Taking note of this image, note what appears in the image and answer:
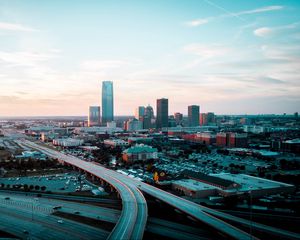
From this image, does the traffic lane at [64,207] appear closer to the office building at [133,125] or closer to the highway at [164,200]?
the highway at [164,200]

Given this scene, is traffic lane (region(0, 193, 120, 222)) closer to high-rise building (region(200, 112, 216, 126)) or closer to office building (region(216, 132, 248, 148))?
office building (region(216, 132, 248, 148))

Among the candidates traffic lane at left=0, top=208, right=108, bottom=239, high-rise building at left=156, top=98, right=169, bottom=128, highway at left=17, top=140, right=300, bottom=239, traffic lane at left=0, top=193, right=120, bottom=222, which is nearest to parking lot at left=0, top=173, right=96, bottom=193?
traffic lane at left=0, top=193, right=120, bottom=222

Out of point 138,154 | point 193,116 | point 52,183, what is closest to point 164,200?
point 52,183

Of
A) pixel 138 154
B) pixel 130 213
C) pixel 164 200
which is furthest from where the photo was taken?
pixel 138 154

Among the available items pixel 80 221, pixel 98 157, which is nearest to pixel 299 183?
pixel 80 221

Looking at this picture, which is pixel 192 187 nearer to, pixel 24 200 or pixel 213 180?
pixel 213 180

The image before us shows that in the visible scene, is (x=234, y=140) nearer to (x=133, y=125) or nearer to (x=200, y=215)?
(x=200, y=215)
